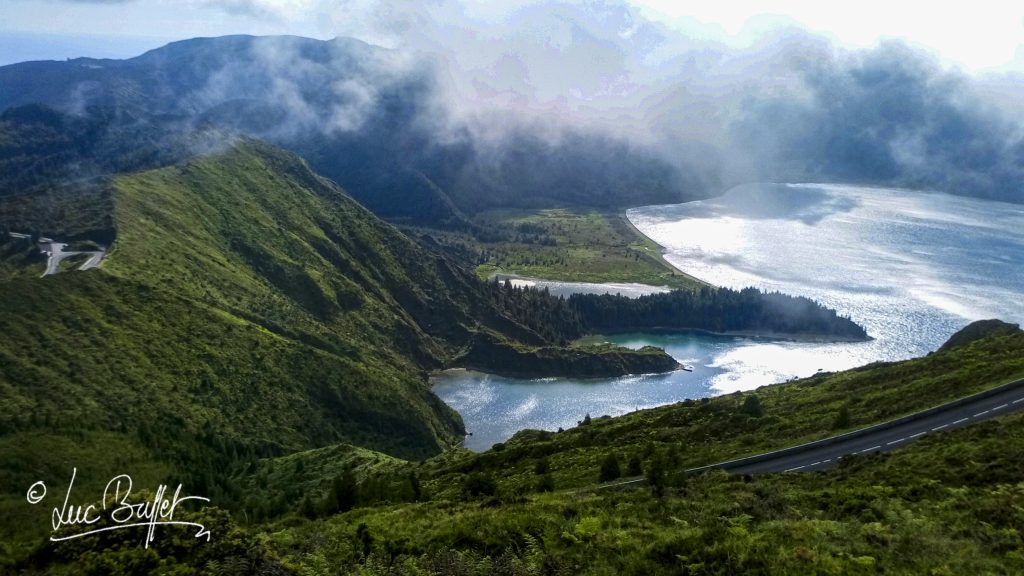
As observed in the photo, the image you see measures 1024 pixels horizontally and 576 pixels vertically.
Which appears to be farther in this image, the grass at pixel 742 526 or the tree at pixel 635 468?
the tree at pixel 635 468

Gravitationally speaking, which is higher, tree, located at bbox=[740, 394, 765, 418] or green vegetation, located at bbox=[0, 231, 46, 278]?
green vegetation, located at bbox=[0, 231, 46, 278]

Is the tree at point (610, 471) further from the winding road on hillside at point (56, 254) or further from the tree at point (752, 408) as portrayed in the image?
the winding road on hillside at point (56, 254)

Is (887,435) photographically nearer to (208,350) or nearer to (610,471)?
(610,471)

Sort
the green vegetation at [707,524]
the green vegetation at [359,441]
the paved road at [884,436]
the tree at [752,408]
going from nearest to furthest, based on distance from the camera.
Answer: the green vegetation at [707,524] → the green vegetation at [359,441] → the paved road at [884,436] → the tree at [752,408]

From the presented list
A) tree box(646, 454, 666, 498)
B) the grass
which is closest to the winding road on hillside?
the grass

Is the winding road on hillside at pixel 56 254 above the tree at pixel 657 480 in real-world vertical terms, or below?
above

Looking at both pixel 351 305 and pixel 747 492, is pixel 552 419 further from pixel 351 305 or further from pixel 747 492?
pixel 747 492

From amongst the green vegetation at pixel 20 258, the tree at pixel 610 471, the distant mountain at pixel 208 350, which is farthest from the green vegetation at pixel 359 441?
the green vegetation at pixel 20 258

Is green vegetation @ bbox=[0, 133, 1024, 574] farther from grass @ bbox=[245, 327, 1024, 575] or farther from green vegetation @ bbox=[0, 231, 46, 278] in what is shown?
green vegetation @ bbox=[0, 231, 46, 278]

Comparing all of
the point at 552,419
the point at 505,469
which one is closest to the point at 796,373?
the point at 552,419
